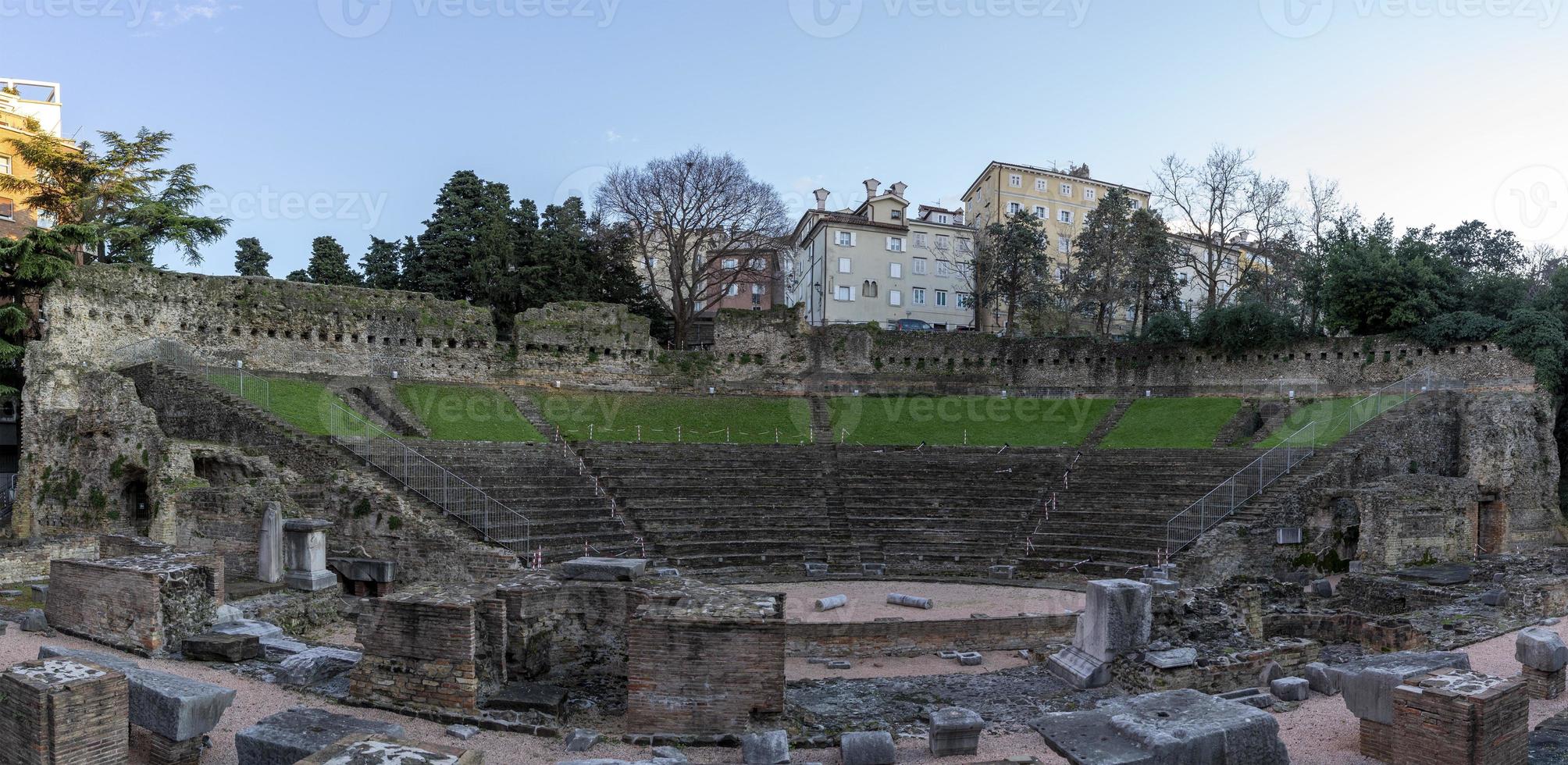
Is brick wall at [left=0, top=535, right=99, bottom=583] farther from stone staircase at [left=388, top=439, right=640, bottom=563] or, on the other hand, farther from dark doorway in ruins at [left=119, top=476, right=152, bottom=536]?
stone staircase at [left=388, top=439, right=640, bottom=563]

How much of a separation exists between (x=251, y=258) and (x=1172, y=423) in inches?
1766

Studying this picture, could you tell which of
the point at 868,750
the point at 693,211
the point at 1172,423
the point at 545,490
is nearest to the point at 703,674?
the point at 868,750

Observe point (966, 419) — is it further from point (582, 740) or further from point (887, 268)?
point (582, 740)

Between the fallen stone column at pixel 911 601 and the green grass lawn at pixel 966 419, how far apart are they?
12.1 m

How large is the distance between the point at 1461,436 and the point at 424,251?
40.5 meters

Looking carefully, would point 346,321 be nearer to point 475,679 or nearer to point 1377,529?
point 475,679

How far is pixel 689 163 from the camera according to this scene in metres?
41.3

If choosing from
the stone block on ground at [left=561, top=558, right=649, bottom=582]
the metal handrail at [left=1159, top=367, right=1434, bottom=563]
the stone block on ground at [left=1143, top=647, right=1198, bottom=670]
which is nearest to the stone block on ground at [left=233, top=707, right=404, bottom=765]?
the stone block on ground at [left=561, top=558, right=649, bottom=582]

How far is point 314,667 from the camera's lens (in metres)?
9.97

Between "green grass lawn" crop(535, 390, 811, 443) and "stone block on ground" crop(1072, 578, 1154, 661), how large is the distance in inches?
686

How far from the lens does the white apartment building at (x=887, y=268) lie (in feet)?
160

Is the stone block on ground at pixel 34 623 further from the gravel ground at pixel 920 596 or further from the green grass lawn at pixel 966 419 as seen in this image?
the green grass lawn at pixel 966 419

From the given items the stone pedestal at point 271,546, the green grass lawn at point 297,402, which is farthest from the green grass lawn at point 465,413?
the stone pedestal at point 271,546

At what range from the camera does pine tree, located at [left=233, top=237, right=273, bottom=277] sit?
45.0 metres
